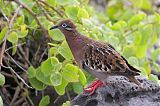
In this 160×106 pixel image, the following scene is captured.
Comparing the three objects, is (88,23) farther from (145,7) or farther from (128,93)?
(145,7)

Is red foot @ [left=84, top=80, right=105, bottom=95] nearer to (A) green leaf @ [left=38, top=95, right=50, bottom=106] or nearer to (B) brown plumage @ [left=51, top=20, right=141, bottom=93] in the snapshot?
(B) brown plumage @ [left=51, top=20, right=141, bottom=93]

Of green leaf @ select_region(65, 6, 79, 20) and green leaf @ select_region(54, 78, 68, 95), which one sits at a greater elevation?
green leaf @ select_region(65, 6, 79, 20)

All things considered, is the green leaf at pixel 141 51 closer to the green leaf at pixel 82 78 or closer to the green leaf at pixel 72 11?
the green leaf at pixel 72 11

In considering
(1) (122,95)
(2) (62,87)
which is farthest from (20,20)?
(1) (122,95)

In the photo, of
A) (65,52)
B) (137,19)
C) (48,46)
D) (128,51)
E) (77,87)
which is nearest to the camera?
(65,52)

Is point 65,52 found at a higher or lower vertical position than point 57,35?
lower

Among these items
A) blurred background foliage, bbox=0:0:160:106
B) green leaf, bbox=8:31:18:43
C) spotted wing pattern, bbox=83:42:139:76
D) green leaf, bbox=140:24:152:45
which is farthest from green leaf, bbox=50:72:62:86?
green leaf, bbox=140:24:152:45

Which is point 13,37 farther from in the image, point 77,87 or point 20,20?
point 77,87
